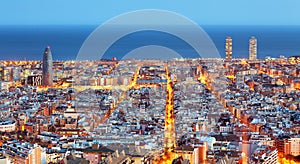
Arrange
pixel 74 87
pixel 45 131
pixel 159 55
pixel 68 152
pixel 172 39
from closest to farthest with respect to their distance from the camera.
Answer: pixel 68 152
pixel 45 131
pixel 74 87
pixel 159 55
pixel 172 39

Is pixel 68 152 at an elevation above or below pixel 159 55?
below

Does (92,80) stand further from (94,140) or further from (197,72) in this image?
(94,140)

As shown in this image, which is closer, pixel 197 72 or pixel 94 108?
pixel 94 108

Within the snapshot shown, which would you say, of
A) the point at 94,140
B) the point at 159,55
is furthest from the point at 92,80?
the point at 94,140

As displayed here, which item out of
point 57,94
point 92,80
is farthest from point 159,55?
point 57,94

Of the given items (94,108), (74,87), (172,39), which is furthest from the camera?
(172,39)

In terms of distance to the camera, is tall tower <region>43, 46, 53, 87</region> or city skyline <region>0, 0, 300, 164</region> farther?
tall tower <region>43, 46, 53, 87</region>

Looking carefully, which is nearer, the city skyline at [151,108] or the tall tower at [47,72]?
the city skyline at [151,108]

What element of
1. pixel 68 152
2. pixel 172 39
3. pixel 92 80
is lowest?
pixel 68 152

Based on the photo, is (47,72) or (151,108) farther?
(47,72)

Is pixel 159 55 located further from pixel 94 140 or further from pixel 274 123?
pixel 94 140
